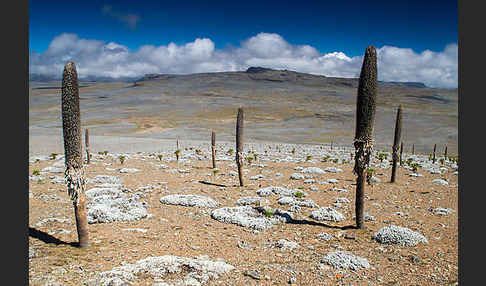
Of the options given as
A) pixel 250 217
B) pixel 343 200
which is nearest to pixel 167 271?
pixel 250 217

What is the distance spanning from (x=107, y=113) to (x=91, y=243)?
109 metres

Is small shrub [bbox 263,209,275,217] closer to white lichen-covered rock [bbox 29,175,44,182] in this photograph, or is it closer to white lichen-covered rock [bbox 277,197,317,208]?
white lichen-covered rock [bbox 277,197,317,208]

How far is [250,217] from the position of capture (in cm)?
1121

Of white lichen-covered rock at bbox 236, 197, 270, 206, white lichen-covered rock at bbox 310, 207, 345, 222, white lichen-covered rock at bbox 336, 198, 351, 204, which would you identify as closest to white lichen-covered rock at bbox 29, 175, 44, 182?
white lichen-covered rock at bbox 236, 197, 270, 206

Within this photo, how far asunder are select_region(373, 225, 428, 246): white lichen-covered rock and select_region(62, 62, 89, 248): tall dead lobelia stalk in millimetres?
8887

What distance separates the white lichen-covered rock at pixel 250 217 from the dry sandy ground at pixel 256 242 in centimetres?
30

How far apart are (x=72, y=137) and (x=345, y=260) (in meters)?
7.76

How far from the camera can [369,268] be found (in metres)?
7.57

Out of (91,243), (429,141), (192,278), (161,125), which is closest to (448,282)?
(192,278)

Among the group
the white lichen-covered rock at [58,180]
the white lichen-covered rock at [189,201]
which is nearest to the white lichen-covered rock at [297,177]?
the white lichen-covered rock at [189,201]

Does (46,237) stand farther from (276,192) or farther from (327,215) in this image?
(276,192)

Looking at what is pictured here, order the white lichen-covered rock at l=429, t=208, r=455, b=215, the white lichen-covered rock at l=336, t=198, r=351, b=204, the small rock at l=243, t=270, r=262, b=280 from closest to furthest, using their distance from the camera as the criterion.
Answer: the small rock at l=243, t=270, r=262, b=280 → the white lichen-covered rock at l=429, t=208, r=455, b=215 → the white lichen-covered rock at l=336, t=198, r=351, b=204

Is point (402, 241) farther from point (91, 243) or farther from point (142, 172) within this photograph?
point (142, 172)

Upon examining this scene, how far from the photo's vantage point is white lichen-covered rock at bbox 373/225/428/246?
29.5 ft
